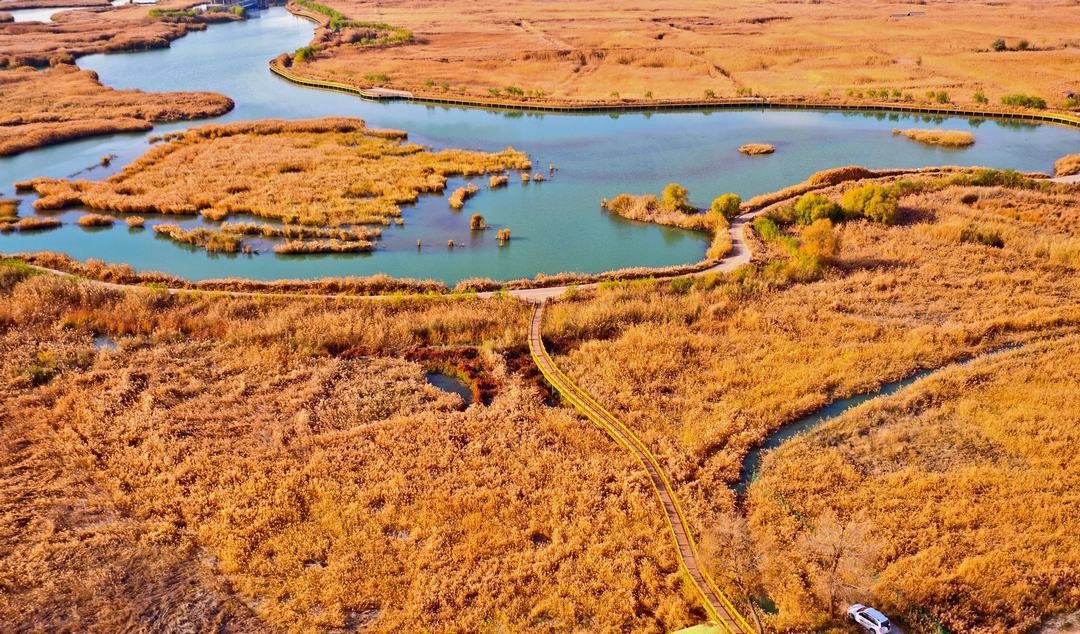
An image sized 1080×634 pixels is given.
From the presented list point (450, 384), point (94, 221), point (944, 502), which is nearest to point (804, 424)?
point (944, 502)

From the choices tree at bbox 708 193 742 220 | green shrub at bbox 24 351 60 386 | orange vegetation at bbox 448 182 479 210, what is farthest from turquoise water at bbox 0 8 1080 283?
green shrub at bbox 24 351 60 386

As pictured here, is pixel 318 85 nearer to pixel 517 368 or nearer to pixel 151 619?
pixel 517 368

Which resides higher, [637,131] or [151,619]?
[637,131]

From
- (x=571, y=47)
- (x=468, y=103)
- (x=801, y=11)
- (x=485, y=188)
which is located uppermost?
(x=801, y=11)

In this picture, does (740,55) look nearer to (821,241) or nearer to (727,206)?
(727,206)

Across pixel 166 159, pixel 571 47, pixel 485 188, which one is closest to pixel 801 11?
pixel 571 47

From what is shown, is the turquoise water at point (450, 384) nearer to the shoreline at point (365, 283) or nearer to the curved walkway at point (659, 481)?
the curved walkway at point (659, 481)
